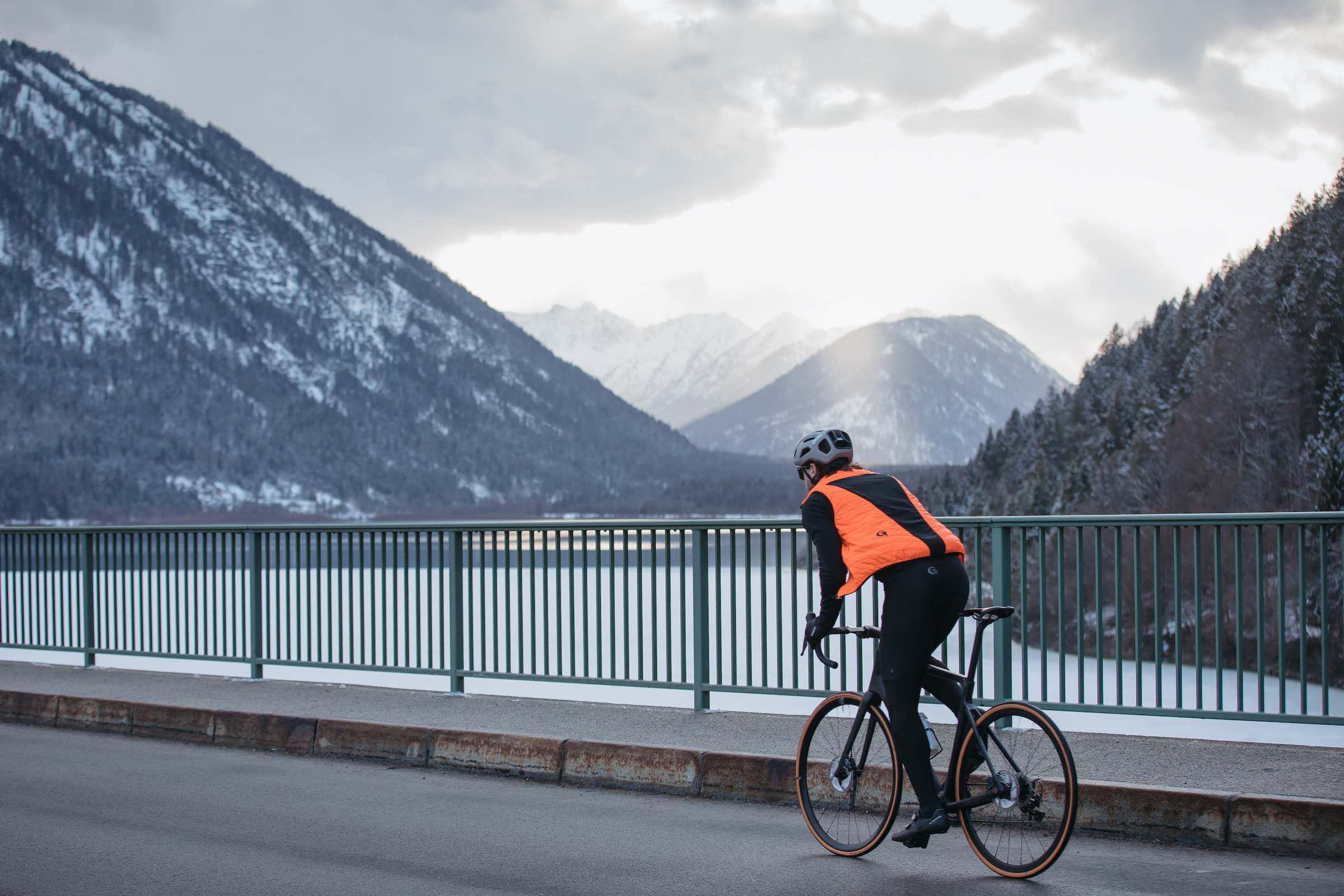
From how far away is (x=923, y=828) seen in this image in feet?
17.0

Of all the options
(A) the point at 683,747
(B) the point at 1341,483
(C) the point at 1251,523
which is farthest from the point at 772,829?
(B) the point at 1341,483

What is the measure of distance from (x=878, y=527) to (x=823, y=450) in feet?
1.55

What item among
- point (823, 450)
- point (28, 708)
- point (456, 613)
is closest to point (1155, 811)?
point (823, 450)

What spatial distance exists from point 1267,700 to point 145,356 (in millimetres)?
176664

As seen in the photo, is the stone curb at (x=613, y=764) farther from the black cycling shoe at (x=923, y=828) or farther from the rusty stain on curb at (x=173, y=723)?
the black cycling shoe at (x=923, y=828)

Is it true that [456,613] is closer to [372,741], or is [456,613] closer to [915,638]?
[372,741]

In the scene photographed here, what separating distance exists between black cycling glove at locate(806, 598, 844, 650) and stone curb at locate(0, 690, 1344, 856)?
72.8 inches

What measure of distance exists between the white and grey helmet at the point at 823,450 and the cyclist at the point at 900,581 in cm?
11

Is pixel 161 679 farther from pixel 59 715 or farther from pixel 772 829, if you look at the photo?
pixel 772 829

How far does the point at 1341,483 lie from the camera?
41.4 metres

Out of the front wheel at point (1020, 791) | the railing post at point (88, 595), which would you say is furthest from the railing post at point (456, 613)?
the front wheel at point (1020, 791)

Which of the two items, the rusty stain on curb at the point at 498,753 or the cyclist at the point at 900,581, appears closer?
the cyclist at the point at 900,581

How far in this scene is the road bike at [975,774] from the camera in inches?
197

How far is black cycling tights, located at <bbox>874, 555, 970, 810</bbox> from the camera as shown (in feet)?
16.6
